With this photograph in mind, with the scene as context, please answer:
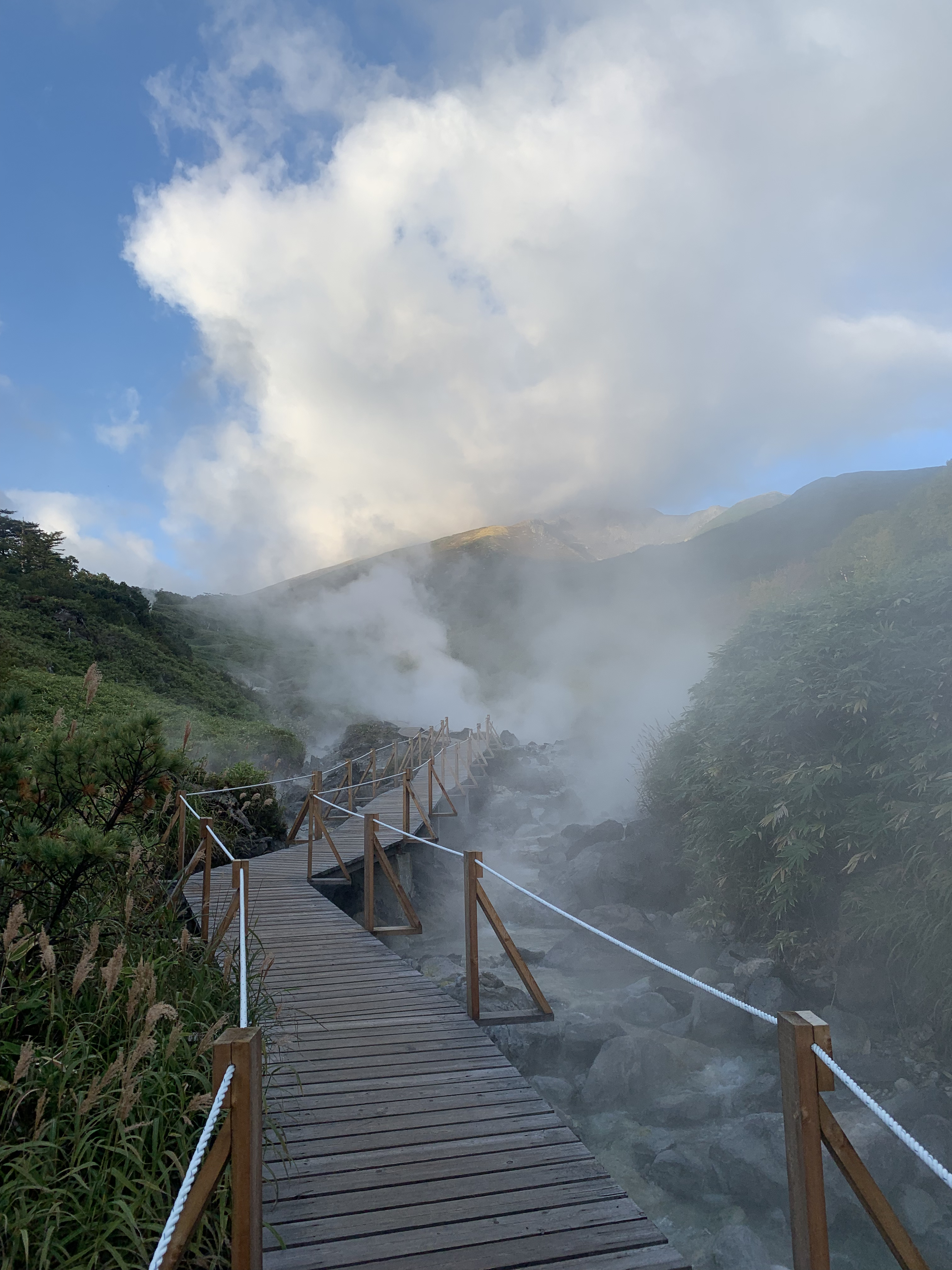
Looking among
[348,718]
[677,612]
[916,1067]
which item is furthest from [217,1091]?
[677,612]

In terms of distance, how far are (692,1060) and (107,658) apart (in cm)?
1762

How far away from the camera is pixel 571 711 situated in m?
38.4

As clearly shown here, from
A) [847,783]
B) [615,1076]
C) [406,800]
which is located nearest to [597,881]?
[406,800]

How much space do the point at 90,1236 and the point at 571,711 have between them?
36.5m

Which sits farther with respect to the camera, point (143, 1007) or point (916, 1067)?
point (916, 1067)

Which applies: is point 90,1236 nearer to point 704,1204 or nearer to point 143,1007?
point 143,1007

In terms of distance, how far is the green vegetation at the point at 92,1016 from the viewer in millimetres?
2447

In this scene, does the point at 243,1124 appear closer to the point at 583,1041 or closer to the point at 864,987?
the point at 583,1041

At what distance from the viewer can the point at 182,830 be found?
25.2 feet

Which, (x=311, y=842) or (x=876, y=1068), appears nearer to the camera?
(x=876, y=1068)

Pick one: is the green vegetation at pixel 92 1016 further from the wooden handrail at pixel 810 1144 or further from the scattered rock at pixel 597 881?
the scattered rock at pixel 597 881

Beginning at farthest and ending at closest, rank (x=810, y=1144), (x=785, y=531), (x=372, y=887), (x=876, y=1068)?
(x=785, y=531) → (x=372, y=887) → (x=876, y=1068) → (x=810, y=1144)

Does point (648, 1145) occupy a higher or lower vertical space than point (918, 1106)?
lower

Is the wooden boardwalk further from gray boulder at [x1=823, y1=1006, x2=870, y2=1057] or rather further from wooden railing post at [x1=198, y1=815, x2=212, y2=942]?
gray boulder at [x1=823, y1=1006, x2=870, y2=1057]
